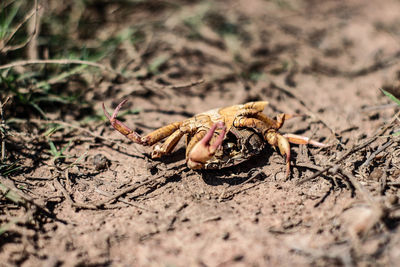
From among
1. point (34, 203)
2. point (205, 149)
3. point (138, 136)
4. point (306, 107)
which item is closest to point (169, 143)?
point (138, 136)

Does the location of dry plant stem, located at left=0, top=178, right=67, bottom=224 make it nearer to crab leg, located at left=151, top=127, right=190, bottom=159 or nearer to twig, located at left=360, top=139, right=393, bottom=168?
crab leg, located at left=151, top=127, right=190, bottom=159

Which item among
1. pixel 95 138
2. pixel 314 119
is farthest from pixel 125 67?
pixel 314 119

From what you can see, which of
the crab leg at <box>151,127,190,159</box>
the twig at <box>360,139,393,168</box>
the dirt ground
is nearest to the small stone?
the dirt ground

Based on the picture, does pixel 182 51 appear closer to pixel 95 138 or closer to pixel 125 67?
pixel 125 67

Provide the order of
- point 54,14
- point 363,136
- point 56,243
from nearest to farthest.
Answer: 1. point 56,243
2. point 363,136
3. point 54,14

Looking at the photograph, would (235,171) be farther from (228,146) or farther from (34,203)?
(34,203)

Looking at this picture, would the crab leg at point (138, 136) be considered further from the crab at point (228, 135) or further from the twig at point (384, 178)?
the twig at point (384, 178)
